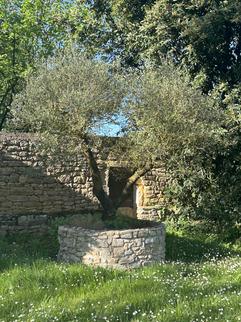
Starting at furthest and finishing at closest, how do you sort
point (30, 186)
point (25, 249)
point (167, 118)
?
point (30, 186) → point (25, 249) → point (167, 118)

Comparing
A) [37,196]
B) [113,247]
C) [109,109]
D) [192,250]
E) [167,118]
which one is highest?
[109,109]

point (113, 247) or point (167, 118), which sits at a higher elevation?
point (167, 118)

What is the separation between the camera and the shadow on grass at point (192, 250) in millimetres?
9562

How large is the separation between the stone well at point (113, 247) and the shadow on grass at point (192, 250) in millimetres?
1080

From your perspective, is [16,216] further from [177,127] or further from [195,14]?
[195,14]

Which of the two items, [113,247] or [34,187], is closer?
[113,247]

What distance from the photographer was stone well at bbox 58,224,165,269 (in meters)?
8.19

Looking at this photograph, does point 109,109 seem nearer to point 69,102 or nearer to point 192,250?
point 69,102

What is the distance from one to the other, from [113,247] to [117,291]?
1.78 meters

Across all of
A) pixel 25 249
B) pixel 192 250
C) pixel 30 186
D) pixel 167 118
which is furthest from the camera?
pixel 30 186

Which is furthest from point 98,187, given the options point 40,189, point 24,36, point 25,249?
point 24,36

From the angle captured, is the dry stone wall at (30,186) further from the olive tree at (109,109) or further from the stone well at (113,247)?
the stone well at (113,247)

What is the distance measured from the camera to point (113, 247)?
322 inches

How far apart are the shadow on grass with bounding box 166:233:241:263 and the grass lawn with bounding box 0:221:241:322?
58 cm
